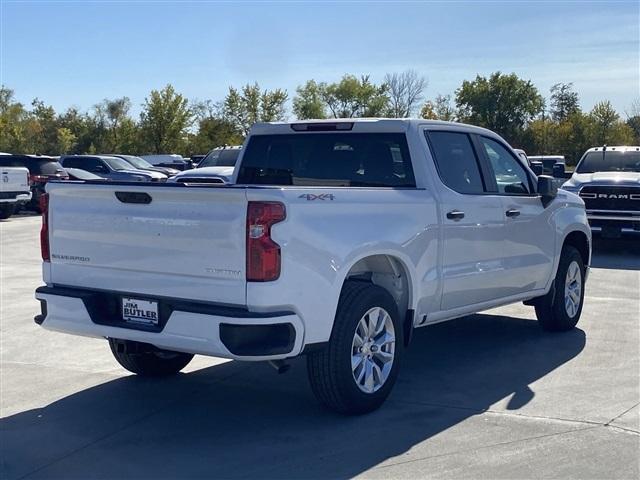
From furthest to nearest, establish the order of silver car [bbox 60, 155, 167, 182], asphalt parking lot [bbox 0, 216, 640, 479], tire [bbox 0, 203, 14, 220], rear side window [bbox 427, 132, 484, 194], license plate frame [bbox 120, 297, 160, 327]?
silver car [bbox 60, 155, 167, 182], tire [bbox 0, 203, 14, 220], rear side window [bbox 427, 132, 484, 194], license plate frame [bbox 120, 297, 160, 327], asphalt parking lot [bbox 0, 216, 640, 479]

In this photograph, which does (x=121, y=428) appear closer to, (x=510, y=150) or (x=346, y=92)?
(x=510, y=150)

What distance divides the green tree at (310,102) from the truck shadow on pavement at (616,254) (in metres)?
43.5

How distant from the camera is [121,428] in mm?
5840

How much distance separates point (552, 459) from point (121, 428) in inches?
109

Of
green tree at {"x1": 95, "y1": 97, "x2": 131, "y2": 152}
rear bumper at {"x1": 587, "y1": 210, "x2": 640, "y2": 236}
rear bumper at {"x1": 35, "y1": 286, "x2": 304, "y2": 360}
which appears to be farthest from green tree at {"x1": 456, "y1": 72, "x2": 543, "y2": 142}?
rear bumper at {"x1": 35, "y1": 286, "x2": 304, "y2": 360}

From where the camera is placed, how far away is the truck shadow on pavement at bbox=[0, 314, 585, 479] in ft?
16.9

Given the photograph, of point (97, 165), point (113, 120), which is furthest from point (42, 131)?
point (97, 165)

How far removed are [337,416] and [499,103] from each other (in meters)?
49.8

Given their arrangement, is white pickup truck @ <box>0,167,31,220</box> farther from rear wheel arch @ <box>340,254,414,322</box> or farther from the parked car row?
rear wheel arch @ <box>340,254,414,322</box>

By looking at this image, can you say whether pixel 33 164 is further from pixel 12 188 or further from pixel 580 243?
pixel 580 243

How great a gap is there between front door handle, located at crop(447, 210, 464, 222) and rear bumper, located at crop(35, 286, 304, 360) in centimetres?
194

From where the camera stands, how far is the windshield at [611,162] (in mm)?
16953

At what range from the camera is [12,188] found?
23.4 metres

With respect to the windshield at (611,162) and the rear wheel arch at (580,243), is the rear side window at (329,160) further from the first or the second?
the windshield at (611,162)
